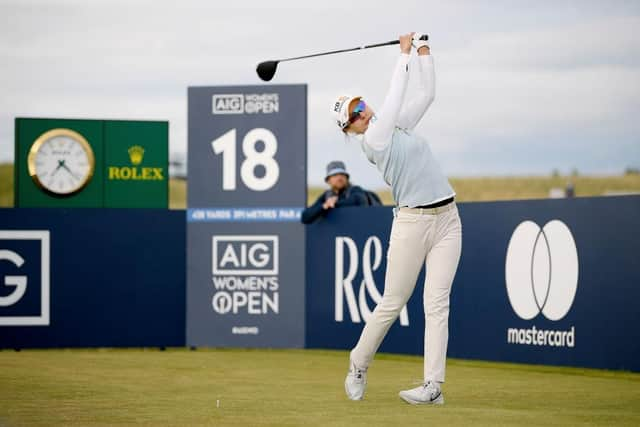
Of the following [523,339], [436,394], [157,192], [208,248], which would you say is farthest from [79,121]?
[436,394]

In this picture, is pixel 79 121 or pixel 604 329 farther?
pixel 79 121

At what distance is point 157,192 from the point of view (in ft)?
46.7

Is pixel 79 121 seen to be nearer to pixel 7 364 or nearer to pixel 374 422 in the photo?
pixel 7 364

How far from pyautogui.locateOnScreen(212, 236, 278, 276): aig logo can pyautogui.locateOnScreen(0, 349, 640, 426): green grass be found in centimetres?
122

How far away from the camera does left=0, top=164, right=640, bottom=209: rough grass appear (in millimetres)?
53500

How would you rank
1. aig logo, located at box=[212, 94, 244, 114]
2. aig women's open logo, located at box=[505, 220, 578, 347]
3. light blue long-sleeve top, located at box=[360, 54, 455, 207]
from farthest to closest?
aig logo, located at box=[212, 94, 244, 114]
aig women's open logo, located at box=[505, 220, 578, 347]
light blue long-sleeve top, located at box=[360, 54, 455, 207]

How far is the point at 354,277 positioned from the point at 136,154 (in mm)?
2978

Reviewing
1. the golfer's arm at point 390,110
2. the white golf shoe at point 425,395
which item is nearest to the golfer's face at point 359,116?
the golfer's arm at point 390,110

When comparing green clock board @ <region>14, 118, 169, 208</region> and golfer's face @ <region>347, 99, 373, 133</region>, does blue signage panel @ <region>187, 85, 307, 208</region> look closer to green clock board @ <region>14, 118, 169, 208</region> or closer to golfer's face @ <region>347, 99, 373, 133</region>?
green clock board @ <region>14, 118, 169, 208</region>

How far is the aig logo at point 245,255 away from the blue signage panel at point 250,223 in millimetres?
11

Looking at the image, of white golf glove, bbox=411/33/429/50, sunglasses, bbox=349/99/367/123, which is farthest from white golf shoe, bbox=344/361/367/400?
white golf glove, bbox=411/33/429/50

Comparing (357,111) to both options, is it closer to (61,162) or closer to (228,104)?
(228,104)

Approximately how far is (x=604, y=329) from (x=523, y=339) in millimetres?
1016

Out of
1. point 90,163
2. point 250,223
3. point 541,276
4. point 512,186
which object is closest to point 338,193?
point 250,223
